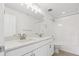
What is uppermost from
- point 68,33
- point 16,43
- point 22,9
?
point 22,9

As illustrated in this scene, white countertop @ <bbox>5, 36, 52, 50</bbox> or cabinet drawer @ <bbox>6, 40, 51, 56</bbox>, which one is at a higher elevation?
white countertop @ <bbox>5, 36, 52, 50</bbox>

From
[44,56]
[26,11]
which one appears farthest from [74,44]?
[26,11]

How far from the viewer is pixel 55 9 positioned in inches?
43.1

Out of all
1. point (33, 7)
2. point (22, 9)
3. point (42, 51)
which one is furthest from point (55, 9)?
point (42, 51)

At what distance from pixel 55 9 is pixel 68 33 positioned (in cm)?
38

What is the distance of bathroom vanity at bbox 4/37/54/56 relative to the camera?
2.97 ft

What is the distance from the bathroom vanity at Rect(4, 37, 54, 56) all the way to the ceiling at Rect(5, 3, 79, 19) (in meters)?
0.36

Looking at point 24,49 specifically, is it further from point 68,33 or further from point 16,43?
point 68,33

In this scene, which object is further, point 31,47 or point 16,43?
point 31,47

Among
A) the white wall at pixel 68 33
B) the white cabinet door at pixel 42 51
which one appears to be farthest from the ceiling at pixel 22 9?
the white cabinet door at pixel 42 51

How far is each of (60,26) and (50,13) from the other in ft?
0.77

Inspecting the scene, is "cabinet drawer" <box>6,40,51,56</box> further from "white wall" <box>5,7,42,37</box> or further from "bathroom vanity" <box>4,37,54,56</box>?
"white wall" <box>5,7,42,37</box>

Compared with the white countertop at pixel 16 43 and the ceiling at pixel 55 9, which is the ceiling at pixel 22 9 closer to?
the ceiling at pixel 55 9

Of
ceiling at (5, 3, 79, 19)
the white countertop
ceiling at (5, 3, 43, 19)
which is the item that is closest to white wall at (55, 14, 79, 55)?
ceiling at (5, 3, 79, 19)
